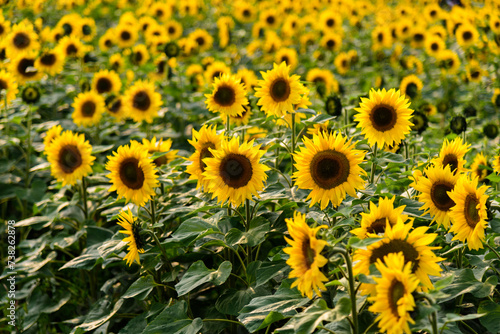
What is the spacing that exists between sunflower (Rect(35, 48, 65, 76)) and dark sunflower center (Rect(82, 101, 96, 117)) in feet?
2.69

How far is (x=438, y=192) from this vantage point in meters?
2.07

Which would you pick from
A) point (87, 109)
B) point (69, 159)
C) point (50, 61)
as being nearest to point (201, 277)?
point (69, 159)

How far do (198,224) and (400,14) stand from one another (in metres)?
6.28

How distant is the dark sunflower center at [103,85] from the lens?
14.9 ft

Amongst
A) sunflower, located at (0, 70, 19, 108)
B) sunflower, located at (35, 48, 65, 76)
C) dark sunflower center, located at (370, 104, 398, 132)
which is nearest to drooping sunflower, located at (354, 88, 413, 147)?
dark sunflower center, located at (370, 104, 398, 132)

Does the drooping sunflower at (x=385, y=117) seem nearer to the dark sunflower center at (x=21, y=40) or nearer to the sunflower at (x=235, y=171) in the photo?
the sunflower at (x=235, y=171)

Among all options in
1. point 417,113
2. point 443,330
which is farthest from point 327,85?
point 443,330

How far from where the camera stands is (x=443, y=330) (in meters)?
1.75

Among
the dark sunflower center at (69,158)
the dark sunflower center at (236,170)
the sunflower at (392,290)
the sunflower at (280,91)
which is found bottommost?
the sunflower at (392,290)

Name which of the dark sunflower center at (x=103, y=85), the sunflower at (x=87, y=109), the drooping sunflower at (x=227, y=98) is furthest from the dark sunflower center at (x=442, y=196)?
the dark sunflower center at (x=103, y=85)

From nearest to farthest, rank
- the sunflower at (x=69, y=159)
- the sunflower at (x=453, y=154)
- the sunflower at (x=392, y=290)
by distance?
the sunflower at (x=392, y=290)
the sunflower at (x=453, y=154)
the sunflower at (x=69, y=159)

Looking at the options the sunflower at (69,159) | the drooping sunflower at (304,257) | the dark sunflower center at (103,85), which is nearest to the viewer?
the drooping sunflower at (304,257)

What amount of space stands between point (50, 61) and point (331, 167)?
3561mm

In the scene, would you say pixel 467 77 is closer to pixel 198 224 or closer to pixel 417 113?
pixel 417 113
